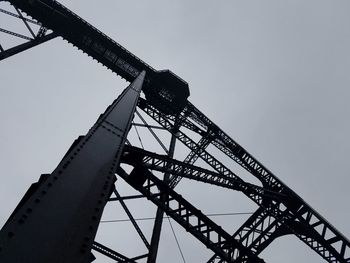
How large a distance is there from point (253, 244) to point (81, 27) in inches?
450

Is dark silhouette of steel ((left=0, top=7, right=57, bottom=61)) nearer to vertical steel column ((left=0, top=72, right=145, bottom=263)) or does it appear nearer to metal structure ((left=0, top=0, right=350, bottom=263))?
metal structure ((left=0, top=0, right=350, bottom=263))

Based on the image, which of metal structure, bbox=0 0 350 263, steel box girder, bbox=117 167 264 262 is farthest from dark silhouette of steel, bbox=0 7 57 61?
steel box girder, bbox=117 167 264 262

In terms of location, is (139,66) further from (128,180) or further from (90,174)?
(90,174)

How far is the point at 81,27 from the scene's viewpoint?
566 inches

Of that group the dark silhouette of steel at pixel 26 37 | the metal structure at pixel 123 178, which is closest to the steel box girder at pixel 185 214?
the metal structure at pixel 123 178

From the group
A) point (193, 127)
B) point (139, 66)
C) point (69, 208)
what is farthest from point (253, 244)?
point (69, 208)

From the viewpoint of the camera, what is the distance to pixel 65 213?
2234 millimetres

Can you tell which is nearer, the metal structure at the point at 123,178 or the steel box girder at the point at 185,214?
the metal structure at the point at 123,178

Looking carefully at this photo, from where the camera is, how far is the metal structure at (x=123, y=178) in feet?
6.72

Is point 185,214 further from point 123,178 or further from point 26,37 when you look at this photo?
point 26,37

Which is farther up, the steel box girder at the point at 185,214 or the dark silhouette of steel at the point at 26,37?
the dark silhouette of steel at the point at 26,37

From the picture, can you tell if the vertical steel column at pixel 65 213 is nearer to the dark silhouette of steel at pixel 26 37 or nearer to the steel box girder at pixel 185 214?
the steel box girder at pixel 185 214

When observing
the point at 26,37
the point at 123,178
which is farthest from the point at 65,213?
the point at 26,37

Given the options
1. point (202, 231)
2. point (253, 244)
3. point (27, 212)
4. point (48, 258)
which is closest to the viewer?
point (48, 258)
